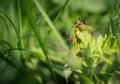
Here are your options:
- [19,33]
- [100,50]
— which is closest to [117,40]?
[100,50]

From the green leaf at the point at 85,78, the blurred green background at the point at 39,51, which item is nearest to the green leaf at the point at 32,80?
the blurred green background at the point at 39,51

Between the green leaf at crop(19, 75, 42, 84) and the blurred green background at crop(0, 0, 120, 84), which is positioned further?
the green leaf at crop(19, 75, 42, 84)

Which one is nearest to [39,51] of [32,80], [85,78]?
[32,80]

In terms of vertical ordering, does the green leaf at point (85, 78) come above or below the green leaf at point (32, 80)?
above

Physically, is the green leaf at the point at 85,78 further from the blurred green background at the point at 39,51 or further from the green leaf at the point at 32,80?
the green leaf at the point at 32,80

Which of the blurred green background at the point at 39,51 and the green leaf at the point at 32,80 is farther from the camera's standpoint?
the green leaf at the point at 32,80

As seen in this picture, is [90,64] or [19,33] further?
[19,33]

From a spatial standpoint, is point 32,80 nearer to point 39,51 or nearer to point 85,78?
point 39,51

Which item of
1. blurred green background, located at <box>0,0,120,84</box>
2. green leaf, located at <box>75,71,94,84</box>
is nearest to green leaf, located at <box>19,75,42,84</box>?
blurred green background, located at <box>0,0,120,84</box>

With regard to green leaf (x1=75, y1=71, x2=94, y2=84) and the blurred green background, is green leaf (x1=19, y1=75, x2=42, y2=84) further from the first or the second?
green leaf (x1=75, y1=71, x2=94, y2=84)

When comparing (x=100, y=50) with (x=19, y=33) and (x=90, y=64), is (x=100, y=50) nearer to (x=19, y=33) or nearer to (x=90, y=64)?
(x=90, y=64)

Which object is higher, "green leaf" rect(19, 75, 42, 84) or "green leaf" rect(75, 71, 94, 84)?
"green leaf" rect(75, 71, 94, 84)
